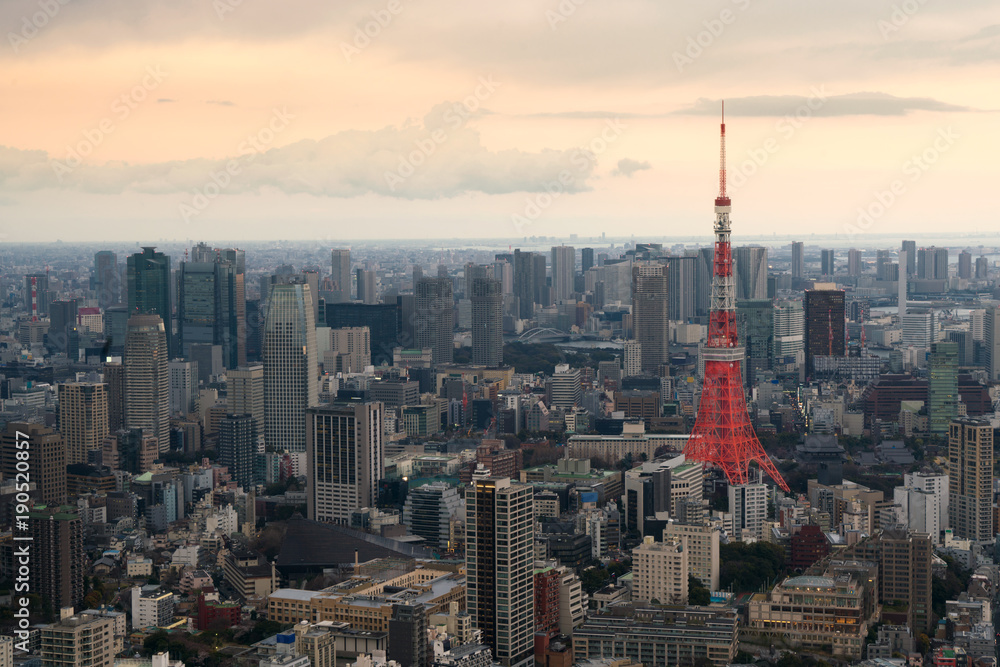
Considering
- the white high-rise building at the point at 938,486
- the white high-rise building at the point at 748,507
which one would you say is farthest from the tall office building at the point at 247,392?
the white high-rise building at the point at 938,486

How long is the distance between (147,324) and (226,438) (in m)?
5.62

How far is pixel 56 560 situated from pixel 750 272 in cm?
3413

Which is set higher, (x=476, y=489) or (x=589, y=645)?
(x=476, y=489)

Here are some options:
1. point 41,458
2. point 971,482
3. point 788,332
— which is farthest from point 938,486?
point 788,332

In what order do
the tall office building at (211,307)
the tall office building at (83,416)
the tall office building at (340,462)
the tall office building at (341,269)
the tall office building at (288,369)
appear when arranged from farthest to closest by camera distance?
the tall office building at (341,269), the tall office building at (211,307), the tall office building at (288,369), the tall office building at (83,416), the tall office building at (340,462)

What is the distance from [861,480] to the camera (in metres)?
21.5

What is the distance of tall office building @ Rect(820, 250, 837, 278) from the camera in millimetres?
56537

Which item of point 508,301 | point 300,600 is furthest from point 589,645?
point 508,301

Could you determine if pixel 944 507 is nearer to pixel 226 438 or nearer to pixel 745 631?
pixel 745 631

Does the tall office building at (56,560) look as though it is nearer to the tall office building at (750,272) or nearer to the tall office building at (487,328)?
the tall office building at (487,328)

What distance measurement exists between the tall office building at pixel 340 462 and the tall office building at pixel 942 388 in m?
11.3

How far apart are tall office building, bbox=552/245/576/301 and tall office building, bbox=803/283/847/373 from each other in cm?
1650

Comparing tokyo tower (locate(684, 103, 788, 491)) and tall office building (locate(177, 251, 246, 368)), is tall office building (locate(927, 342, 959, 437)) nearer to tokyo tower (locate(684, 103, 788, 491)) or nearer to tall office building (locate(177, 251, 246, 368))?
tokyo tower (locate(684, 103, 788, 491))

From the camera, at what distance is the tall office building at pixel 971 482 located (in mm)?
18625
